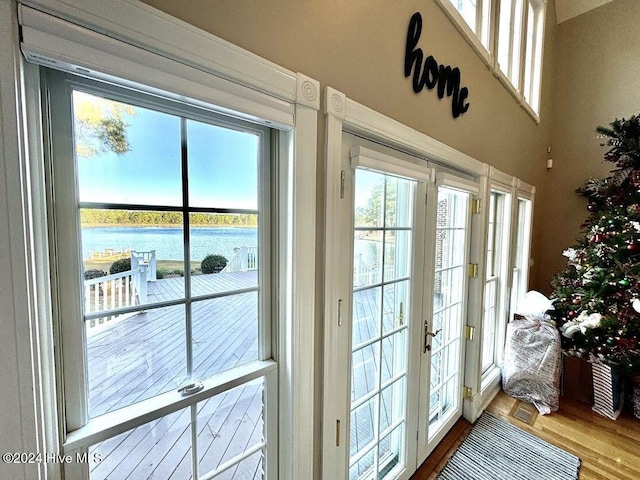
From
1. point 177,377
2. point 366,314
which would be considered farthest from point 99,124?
point 366,314

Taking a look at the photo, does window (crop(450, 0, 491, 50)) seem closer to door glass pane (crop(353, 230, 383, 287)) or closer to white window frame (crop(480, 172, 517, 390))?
white window frame (crop(480, 172, 517, 390))

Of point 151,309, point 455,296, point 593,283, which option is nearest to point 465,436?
point 455,296

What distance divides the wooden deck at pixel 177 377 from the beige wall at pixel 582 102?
413 centimetres

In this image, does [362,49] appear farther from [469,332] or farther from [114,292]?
[469,332]

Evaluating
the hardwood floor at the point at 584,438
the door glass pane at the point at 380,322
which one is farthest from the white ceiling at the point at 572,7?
the hardwood floor at the point at 584,438

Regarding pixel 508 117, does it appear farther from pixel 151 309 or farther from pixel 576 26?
pixel 151 309

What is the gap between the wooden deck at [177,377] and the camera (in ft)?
2.19

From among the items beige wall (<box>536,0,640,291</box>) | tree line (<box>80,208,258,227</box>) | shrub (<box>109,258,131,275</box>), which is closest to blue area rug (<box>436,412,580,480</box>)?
tree line (<box>80,208,258,227</box>)

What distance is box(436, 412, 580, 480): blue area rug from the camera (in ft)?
5.51

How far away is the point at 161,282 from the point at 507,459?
2426mm

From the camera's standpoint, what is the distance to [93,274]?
62 centimetres

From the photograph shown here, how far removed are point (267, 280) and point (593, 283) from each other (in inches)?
115

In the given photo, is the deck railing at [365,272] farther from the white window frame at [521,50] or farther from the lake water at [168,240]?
the white window frame at [521,50]

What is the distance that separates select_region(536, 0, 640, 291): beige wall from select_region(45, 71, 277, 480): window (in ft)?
13.4
